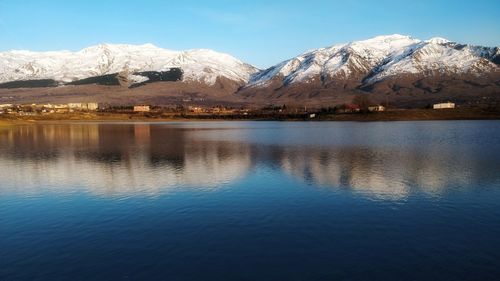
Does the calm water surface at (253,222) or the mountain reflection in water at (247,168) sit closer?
the calm water surface at (253,222)

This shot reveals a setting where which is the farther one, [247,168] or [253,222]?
[247,168]

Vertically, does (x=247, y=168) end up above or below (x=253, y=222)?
above

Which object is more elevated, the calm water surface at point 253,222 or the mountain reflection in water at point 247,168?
the mountain reflection in water at point 247,168

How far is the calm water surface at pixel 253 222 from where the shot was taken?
15688 mm

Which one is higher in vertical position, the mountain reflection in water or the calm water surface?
the mountain reflection in water

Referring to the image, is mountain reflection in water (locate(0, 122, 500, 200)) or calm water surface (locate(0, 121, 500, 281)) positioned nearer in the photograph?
calm water surface (locate(0, 121, 500, 281))

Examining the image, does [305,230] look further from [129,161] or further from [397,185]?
[129,161]

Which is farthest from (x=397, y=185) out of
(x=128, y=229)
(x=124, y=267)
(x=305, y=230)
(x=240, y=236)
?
(x=124, y=267)

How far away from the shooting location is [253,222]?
21.5m

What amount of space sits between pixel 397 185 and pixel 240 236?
15583 millimetres

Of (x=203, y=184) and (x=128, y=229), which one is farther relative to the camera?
(x=203, y=184)

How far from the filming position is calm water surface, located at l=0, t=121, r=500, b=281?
15.7 metres

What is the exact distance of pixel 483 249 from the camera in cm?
1727

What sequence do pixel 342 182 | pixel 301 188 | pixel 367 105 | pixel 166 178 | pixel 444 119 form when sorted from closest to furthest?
pixel 301 188 < pixel 342 182 < pixel 166 178 < pixel 444 119 < pixel 367 105
